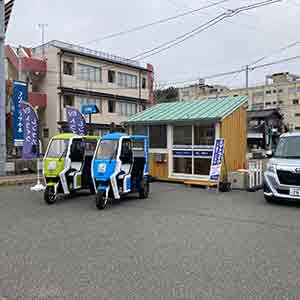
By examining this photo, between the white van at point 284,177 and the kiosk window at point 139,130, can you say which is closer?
the white van at point 284,177

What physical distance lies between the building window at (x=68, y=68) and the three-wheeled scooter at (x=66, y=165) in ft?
68.1

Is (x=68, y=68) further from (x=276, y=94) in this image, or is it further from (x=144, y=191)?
(x=276, y=94)

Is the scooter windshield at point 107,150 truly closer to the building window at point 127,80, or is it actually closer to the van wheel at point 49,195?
the van wheel at point 49,195

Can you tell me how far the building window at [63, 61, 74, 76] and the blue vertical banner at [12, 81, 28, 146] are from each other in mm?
13373

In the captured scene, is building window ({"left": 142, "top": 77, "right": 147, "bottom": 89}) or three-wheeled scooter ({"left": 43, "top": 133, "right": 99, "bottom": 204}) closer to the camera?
three-wheeled scooter ({"left": 43, "top": 133, "right": 99, "bottom": 204})

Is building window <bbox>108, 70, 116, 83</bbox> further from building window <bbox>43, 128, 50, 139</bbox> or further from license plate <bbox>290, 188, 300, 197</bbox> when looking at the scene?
license plate <bbox>290, 188, 300, 197</bbox>

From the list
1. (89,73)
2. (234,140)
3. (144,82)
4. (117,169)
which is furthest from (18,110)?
(144,82)

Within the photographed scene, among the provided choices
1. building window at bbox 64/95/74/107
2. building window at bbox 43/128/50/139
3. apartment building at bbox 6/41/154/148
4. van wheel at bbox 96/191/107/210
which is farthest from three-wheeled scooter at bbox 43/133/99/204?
building window at bbox 43/128/50/139

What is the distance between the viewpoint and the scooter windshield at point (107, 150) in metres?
8.76

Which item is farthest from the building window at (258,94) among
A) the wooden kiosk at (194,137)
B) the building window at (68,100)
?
the wooden kiosk at (194,137)

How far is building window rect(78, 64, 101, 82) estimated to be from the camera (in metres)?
30.6

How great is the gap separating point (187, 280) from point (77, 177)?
6.58m

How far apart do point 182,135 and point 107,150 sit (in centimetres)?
509

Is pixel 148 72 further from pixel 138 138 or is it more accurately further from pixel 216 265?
pixel 216 265
